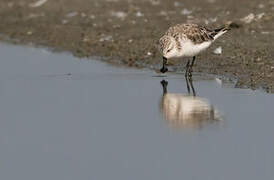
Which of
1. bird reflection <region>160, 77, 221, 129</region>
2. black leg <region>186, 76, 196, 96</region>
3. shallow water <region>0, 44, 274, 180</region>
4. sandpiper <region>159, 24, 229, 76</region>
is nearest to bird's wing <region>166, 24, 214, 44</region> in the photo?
sandpiper <region>159, 24, 229, 76</region>

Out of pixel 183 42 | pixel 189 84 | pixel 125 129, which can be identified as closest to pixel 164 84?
pixel 189 84

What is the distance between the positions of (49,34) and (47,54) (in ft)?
7.97

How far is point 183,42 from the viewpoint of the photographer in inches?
536

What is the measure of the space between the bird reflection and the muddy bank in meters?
1.07

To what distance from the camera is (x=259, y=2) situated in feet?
64.2

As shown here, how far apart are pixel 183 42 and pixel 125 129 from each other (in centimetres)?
339

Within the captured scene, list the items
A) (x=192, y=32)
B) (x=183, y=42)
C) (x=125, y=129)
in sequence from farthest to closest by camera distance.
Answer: (x=192, y=32), (x=183, y=42), (x=125, y=129)

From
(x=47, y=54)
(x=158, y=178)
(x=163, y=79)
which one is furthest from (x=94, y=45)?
(x=158, y=178)

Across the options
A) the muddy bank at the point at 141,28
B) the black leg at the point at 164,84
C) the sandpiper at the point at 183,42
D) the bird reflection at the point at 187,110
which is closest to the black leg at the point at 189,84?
the bird reflection at the point at 187,110

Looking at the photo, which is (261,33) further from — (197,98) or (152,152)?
(152,152)

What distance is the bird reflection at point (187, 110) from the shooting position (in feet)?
35.5

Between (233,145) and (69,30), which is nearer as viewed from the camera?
(233,145)

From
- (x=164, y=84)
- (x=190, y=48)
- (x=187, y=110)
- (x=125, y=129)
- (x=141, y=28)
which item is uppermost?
(x=141, y=28)

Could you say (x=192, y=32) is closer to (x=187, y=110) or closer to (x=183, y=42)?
(x=183, y=42)
